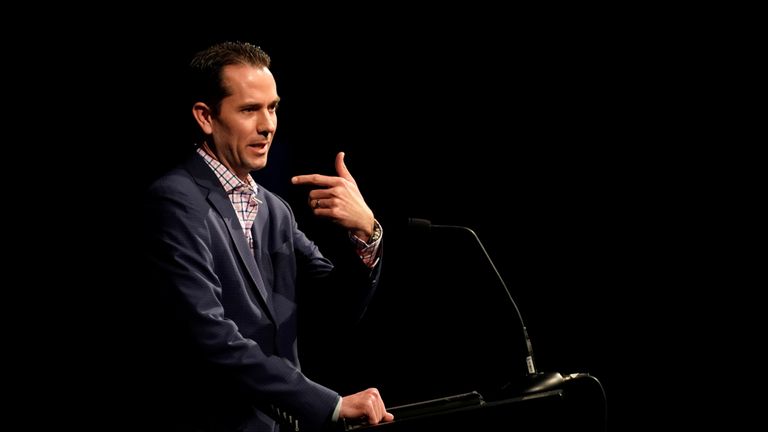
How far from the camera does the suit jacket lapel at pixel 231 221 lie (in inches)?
64.9

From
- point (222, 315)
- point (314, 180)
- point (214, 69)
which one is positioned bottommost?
point (222, 315)

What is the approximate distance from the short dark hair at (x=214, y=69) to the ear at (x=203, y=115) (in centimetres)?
1

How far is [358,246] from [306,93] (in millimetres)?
1007

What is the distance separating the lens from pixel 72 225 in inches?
76.8

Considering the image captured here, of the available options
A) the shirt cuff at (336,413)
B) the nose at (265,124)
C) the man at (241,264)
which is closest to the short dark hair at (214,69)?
the man at (241,264)

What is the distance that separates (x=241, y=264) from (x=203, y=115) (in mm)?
445

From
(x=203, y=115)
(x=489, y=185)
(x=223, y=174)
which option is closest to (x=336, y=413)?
(x=223, y=174)

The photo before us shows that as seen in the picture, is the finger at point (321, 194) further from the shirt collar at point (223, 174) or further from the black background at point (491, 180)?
the black background at point (491, 180)

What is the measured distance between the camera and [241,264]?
1.65 m

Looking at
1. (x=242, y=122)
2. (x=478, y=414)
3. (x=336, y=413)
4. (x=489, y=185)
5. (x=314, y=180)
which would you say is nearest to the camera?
(x=478, y=414)

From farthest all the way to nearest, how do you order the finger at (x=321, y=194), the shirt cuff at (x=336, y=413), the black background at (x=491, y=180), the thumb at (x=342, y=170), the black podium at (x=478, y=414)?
the black background at (x=491, y=180), the thumb at (x=342, y=170), the finger at (x=321, y=194), the shirt cuff at (x=336, y=413), the black podium at (x=478, y=414)

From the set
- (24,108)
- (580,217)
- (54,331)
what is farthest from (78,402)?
(580,217)

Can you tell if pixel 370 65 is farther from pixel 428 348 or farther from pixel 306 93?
pixel 428 348

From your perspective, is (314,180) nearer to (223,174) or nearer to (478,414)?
(223,174)
